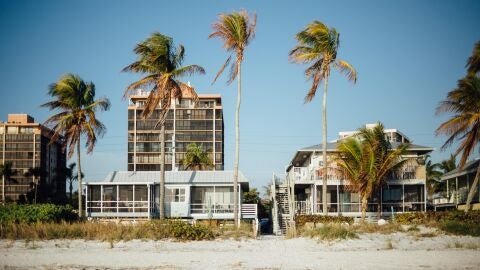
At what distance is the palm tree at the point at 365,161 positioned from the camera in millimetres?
31078

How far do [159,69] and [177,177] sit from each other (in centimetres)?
942

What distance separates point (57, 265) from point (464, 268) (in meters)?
13.0

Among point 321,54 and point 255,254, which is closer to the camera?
point 255,254

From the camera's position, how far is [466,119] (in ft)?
107

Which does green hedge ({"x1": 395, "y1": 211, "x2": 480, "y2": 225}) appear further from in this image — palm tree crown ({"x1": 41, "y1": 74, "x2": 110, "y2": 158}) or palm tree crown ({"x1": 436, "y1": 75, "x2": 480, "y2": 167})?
palm tree crown ({"x1": 41, "y1": 74, "x2": 110, "y2": 158})

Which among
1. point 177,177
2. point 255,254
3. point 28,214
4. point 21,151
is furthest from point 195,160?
point 21,151

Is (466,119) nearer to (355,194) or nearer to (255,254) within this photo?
(355,194)

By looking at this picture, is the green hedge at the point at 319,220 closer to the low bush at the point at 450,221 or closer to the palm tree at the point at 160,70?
the low bush at the point at 450,221

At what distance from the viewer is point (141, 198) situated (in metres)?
37.9

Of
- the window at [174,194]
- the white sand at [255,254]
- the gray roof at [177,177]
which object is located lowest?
the white sand at [255,254]

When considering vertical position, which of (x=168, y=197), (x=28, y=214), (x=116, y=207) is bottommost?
(x=116, y=207)

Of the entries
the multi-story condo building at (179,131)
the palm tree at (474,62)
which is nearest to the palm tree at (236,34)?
the palm tree at (474,62)

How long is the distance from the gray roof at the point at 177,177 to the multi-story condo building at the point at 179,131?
67183 millimetres

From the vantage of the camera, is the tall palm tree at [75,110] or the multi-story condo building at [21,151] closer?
the tall palm tree at [75,110]
